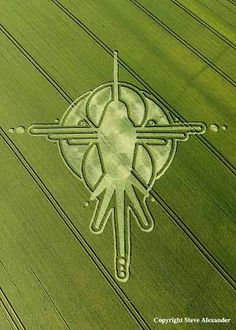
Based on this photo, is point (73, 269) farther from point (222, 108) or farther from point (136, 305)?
point (222, 108)

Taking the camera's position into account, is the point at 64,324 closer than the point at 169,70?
Yes

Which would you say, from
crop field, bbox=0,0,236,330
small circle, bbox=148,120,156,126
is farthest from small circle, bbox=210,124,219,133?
small circle, bbox=148,120,156,126

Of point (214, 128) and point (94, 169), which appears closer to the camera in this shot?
point (94, 169)

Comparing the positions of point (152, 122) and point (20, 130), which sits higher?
point (20, 130)

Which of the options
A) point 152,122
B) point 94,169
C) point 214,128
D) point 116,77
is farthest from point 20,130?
point 214,128

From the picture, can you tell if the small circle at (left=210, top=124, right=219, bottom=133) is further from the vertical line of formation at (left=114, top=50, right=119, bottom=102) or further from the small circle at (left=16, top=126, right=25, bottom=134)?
the small circle at (left=16, top=126, right=25, bottom=134)

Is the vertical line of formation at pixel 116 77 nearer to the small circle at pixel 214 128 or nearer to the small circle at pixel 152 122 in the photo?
the small circle at pixel 152 122

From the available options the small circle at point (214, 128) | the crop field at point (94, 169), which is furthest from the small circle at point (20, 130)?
the small circle at point (214, 128)

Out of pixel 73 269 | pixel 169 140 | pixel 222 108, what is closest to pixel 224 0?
pixel 222 108

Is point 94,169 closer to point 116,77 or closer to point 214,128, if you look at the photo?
A: point 116,77
